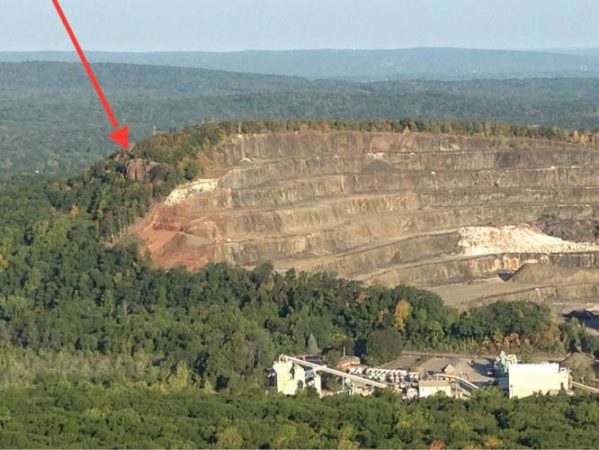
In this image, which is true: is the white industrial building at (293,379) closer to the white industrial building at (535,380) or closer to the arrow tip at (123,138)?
the white industrial building at (535,380)

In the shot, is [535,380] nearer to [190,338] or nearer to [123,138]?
[190,338]

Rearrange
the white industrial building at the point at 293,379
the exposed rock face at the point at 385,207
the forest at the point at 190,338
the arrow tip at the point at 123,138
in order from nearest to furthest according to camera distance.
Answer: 1. the forest at the point at 190,338
2. the white industrial building at the point at 293,379
3. the exposed rock face at the point at 385,207
4. the arrow tip at the point at 123,138

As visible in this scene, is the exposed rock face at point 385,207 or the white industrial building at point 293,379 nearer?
the white industrial building at point 293,379

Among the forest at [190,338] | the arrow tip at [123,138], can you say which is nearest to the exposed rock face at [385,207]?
the forest at [190,338]

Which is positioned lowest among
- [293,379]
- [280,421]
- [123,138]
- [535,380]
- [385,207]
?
[123,138]

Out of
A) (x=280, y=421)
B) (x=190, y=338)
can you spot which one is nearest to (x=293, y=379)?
(x=190, y=338)

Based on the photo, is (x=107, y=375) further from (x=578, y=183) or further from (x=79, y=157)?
(x=79, y=157)

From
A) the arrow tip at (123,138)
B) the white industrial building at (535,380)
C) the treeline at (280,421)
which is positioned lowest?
the arrow tip at (123,138)

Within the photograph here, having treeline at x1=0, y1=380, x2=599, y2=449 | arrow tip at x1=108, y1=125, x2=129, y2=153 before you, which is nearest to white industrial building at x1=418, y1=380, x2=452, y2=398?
treeline at x1=0, y1=380, x2=599, y2=449
